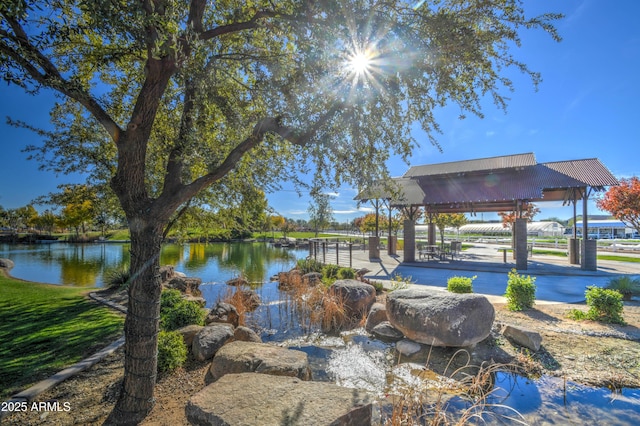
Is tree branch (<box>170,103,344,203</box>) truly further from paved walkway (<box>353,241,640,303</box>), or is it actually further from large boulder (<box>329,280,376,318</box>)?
paved walkway (<box>353,241,640,303</box>)

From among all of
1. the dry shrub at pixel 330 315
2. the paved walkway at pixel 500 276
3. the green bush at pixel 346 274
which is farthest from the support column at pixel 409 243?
the dry shrub at pixel 330 315

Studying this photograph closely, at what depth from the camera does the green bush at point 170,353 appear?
3.93 meters

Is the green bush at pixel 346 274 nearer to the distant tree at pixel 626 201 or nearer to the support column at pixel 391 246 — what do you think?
the support column at pixel 391 246

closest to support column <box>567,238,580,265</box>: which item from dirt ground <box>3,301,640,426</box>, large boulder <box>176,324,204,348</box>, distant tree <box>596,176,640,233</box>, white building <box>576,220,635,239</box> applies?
distant tree <box>596,176,640,233</box>

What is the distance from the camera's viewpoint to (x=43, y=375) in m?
3.75

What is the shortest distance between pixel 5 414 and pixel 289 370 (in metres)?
2.91

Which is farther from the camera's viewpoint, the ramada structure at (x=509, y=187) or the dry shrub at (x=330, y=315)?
the ramada structure at (x=509, y=187)

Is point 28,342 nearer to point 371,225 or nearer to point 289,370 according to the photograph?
point 289,370

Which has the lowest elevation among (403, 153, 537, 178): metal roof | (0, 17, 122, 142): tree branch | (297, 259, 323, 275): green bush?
(297, 259, 323, 275): green bush

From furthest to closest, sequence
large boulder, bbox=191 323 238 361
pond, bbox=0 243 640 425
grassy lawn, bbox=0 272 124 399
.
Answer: large boulder, bbox=191 323 238 361, grassy lawn, bbox=0 272 124 399, pond, bbox=0 243 640 425

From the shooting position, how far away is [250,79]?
458 cm

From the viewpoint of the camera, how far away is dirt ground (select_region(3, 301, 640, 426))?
301 cm

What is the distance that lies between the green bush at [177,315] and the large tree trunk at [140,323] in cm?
246

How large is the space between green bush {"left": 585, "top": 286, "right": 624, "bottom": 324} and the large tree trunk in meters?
8.19
